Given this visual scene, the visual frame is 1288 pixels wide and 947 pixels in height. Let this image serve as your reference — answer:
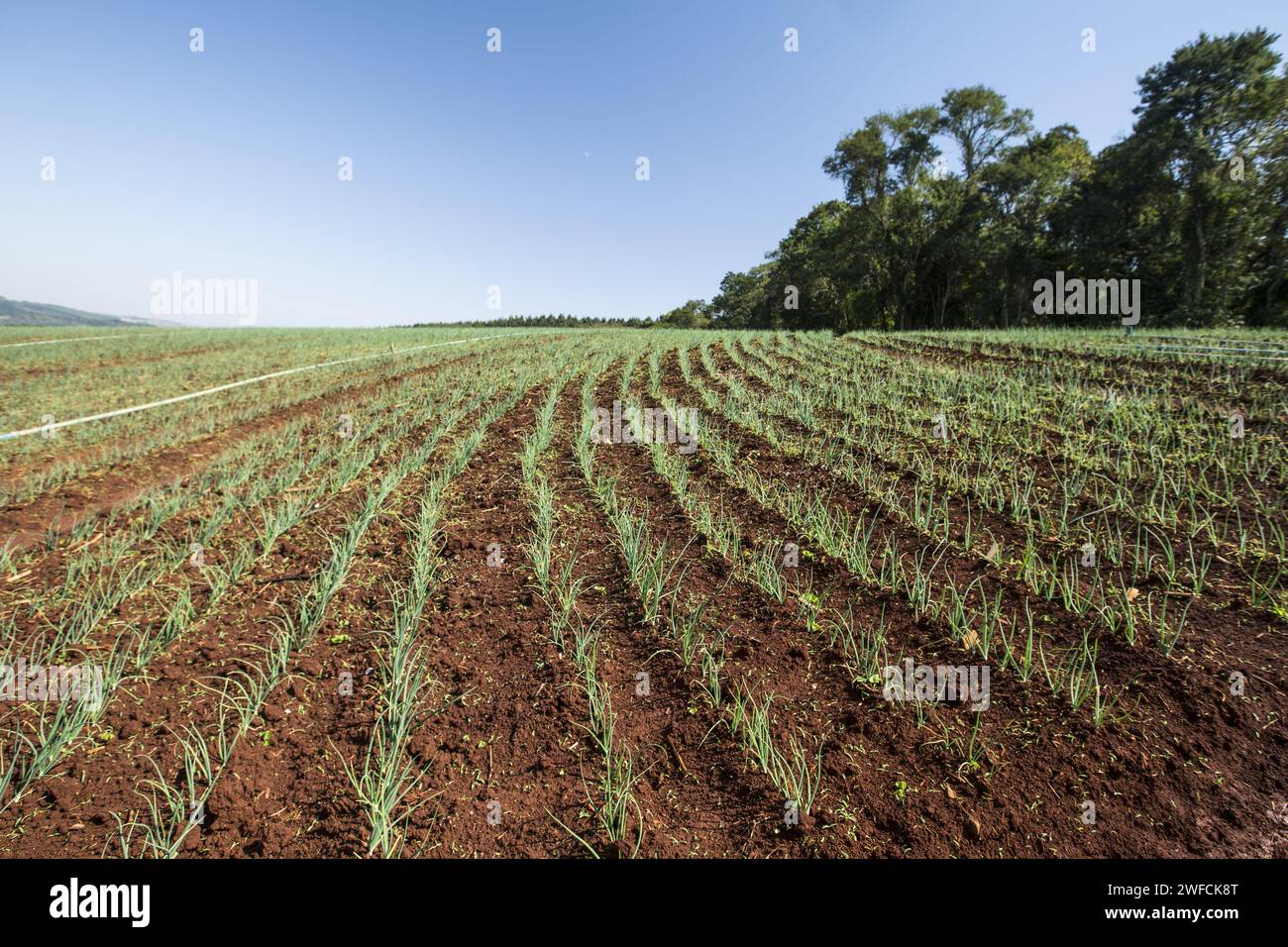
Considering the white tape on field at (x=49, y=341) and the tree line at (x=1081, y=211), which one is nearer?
the white tape on field at (x=49, y=341)

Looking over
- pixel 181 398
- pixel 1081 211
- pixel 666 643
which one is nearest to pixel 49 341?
pixel 181 398

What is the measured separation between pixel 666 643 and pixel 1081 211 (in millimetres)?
29416

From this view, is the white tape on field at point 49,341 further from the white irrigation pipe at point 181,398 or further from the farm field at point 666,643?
the farm field at point 666,643

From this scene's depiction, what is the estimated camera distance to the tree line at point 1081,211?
19.3m

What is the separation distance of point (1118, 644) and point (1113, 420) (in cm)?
381

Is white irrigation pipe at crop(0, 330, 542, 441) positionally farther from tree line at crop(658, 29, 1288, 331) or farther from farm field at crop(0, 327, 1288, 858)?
tree line at crop(658, 29, 1288, 331)

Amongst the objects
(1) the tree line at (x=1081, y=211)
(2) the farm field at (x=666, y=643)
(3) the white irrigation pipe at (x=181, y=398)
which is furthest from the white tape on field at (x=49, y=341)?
(1) the tree line at (x=1081, y=211)

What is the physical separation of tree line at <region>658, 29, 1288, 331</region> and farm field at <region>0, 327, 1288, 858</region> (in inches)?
470

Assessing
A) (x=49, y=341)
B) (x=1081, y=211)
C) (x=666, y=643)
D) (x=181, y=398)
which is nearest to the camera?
(x=666, y=643)

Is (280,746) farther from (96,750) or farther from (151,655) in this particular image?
(151,655)

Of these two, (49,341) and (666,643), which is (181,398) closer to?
(666,643)

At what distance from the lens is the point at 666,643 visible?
2.39m

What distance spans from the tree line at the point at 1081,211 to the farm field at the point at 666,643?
11943 millimetres
